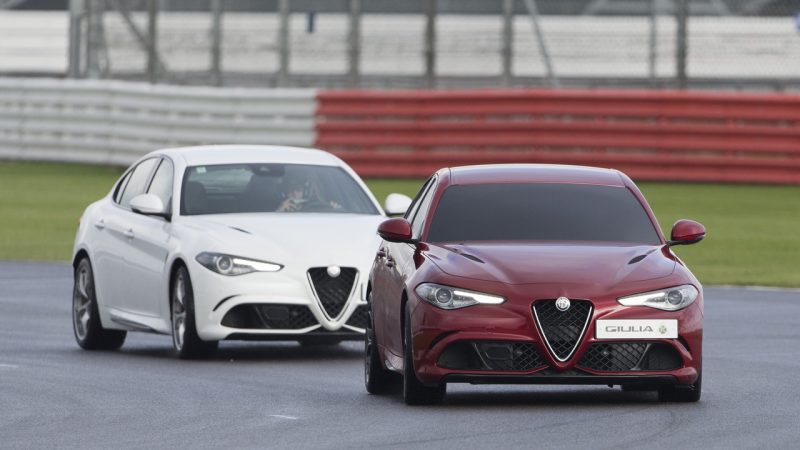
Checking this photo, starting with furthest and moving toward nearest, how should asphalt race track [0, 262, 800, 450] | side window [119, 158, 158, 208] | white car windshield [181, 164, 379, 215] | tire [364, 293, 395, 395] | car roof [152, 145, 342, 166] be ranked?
side window [119, 158, 158, 208] → car roof [152, 145, 342, 166] → white car windshield [181, 164, 379, 215] → tire [364, 293, 395, 395] → asphalt race track [0, 262, 800, 450]

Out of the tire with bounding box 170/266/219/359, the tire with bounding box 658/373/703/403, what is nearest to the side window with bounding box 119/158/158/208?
the tire with bounding box 170/266/219/359

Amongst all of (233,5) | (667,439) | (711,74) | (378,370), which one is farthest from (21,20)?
(667,439)

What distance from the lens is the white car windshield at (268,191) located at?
1534cm

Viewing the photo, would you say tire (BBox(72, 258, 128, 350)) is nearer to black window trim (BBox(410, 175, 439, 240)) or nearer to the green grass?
black window trim (BBox(410, 175, 439, 240))

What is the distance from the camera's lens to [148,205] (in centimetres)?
1498

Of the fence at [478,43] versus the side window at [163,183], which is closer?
the side window at [163,183]

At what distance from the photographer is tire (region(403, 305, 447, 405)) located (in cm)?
1130

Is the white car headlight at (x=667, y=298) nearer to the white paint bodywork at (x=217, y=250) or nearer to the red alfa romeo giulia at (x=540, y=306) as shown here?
the red alfa romeo giulia at (x=540, y=306)

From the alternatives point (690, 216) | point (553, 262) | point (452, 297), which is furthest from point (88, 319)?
point (690, 216)

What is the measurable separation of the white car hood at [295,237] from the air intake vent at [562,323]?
11.3ft

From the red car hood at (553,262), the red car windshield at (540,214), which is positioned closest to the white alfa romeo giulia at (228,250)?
the red car windshield at (540,214)

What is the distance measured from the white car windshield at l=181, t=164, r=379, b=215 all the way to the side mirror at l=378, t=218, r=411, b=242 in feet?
11.6

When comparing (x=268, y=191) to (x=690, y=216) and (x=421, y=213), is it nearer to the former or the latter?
(x=421, y=213)

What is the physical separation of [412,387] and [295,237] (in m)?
3.28
